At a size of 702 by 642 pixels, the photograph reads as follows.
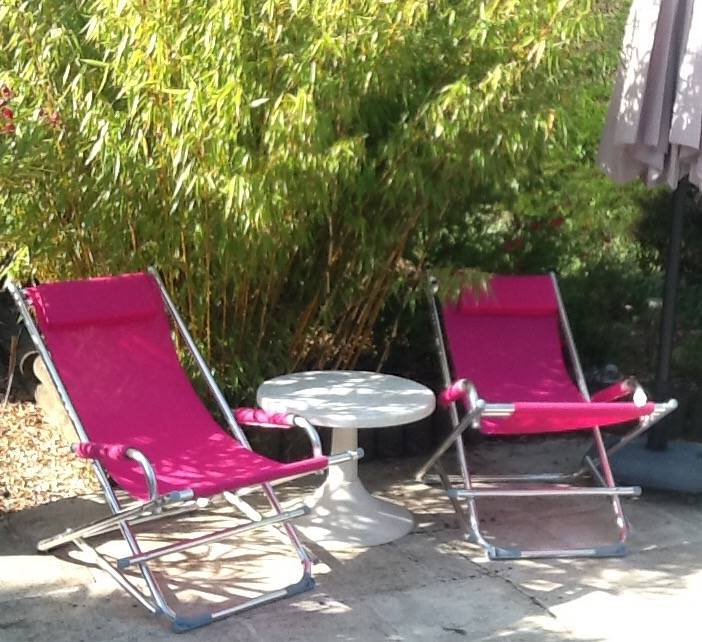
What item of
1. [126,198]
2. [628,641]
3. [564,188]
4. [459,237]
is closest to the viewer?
[628,641]

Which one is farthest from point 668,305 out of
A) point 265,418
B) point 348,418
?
point 265,418

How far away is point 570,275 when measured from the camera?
5879mm

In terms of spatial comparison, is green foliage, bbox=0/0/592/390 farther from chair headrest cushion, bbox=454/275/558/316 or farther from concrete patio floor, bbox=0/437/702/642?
concrete patio floor, bbox=0/437/702/642

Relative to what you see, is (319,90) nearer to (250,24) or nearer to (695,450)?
(250,24)

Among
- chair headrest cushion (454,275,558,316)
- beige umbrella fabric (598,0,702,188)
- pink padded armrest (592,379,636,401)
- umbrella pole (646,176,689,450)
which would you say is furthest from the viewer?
chair headrest cushion (454,275,558,316)

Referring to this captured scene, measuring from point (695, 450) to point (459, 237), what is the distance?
1.46m

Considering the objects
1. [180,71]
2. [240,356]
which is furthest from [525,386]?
[180,71]

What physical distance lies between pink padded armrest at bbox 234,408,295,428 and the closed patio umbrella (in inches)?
66.5

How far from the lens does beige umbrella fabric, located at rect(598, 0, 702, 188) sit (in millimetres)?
4227

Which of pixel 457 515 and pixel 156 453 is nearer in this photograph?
pixel 156 453

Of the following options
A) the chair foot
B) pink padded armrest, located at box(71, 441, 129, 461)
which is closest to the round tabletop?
the chair foot

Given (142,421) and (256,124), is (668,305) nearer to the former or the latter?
(256,124)

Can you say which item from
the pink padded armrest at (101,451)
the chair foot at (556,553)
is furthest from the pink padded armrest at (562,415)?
the pink padded armrest at (101,451)

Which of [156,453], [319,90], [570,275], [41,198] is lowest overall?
[156,453]
